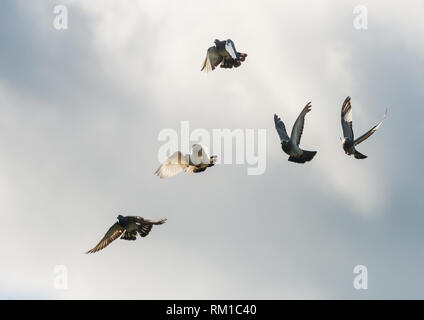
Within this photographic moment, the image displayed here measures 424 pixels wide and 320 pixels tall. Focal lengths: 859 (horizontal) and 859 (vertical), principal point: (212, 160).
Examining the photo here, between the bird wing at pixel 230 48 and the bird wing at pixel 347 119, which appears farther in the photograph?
the bird wing at pixel 230 48

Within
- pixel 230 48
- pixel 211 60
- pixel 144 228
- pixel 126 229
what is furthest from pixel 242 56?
pixel 126 229

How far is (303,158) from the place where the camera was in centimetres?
3481

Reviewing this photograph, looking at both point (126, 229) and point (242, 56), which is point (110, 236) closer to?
point (126, 229)

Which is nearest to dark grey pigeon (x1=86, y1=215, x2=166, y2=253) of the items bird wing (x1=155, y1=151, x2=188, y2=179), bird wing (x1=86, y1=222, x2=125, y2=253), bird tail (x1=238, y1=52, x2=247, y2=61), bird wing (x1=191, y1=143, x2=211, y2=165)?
bird wing (x1=86, y1=222, x2=125, y2=253)

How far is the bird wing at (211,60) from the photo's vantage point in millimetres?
41219

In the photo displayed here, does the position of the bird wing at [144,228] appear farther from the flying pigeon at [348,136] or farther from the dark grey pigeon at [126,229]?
the flying pigeon at [348,136]

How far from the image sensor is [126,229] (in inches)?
1502

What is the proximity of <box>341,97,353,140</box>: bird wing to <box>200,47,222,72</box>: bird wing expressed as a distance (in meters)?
7.79

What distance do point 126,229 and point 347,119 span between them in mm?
10835

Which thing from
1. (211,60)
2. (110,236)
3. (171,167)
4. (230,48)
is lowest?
(110,236)

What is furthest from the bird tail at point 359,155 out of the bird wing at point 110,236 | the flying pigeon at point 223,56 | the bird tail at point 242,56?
the bird wing at point 110,236

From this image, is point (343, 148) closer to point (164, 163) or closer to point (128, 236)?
point (164, 163)
